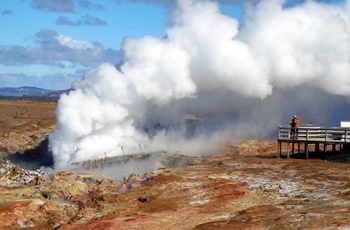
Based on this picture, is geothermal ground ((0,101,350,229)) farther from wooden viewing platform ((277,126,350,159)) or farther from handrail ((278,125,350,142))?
handrail ((278,125,350,142))

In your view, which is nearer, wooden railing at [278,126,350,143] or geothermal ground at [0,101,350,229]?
geothermal ground at [0,101,350,229]

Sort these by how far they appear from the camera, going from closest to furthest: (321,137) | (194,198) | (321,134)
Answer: (194,198)
(321,137)
(321,134)

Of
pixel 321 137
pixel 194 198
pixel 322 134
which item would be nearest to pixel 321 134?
pixel 322 134

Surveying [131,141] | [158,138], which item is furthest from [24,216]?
[158,138]

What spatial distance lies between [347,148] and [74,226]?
65.7ft

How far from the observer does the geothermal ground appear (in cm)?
1808

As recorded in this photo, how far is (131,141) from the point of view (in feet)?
135

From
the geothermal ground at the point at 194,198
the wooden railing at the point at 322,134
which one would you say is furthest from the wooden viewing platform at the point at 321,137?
the geothermal ground at the point at 194,198

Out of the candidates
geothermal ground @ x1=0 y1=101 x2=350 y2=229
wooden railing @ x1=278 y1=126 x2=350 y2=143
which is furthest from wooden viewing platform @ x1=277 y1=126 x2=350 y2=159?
geothermal ground @ x1=0 y1=101 x2=350 y2=229

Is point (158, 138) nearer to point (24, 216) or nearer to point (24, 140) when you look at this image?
point (24, 140)

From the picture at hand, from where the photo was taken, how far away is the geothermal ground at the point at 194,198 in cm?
1808

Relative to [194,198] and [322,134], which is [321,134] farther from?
[194,198]

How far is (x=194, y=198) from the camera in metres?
22.2

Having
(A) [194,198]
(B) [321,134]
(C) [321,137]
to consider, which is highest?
(B) [321,134]
